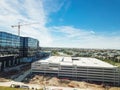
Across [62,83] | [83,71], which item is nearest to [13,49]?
[62,83]

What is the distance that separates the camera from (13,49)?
128 m

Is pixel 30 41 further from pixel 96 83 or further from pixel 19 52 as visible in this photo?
pixel 96 83

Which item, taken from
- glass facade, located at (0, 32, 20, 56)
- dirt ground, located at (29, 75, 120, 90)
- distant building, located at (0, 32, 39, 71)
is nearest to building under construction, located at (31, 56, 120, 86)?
dirt ground, located at (29, 75, 120, 90)

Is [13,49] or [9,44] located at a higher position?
[9,44]

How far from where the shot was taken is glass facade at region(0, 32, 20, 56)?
112 m

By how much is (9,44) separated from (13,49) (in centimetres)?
658

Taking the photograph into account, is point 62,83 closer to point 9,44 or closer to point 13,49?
point 9,44

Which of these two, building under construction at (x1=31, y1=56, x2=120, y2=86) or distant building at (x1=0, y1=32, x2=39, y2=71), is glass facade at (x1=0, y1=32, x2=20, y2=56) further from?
building under construction at (x1=31, y1=56, x2=120, y2=86)

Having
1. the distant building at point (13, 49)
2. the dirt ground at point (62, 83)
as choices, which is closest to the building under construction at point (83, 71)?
the dirt ground at point (62, 83)

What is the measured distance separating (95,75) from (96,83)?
5.29m

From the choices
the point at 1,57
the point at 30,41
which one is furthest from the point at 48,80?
the point at 30,41

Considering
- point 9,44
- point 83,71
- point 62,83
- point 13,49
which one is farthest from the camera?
point 13,49

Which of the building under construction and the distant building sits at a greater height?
the distant building

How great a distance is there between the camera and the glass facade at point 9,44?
112 meters
